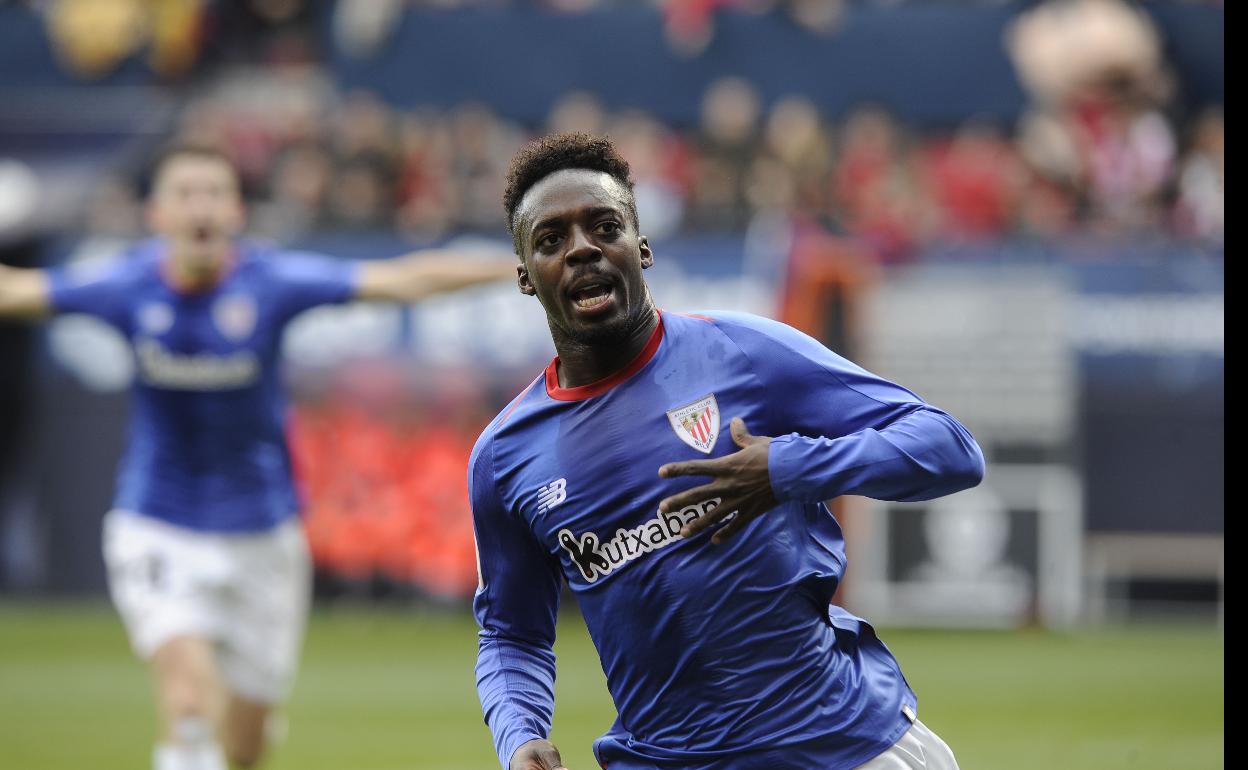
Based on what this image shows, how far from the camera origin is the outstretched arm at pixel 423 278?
8.06 m

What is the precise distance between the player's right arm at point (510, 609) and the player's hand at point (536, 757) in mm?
115

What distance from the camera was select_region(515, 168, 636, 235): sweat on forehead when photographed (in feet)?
13.8

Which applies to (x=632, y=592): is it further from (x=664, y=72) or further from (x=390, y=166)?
(x=664, y=72)

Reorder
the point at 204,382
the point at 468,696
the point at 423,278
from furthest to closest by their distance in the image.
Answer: the point at 468,696, the point at 423,278, the point at 204,382

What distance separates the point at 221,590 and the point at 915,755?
437 centimetres

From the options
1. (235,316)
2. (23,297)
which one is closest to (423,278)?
(235,316)

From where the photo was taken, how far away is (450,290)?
→ 8.12m

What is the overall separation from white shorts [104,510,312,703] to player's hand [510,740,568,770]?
3.48m

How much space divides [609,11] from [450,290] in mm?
12162

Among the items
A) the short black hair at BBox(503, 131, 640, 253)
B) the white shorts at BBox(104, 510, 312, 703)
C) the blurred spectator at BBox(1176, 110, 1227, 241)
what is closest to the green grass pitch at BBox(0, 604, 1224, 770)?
the white shorts at BBox(104, 510, 312, 703)

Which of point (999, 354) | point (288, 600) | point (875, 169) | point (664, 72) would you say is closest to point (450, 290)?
point (288, 600)

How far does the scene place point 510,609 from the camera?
14.9 ft

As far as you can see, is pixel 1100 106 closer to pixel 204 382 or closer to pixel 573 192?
pixel 204 382

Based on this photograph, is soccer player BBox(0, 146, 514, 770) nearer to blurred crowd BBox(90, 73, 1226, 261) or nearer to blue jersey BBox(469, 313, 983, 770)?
blue jersey BBox(469, 313, 983, 770)
